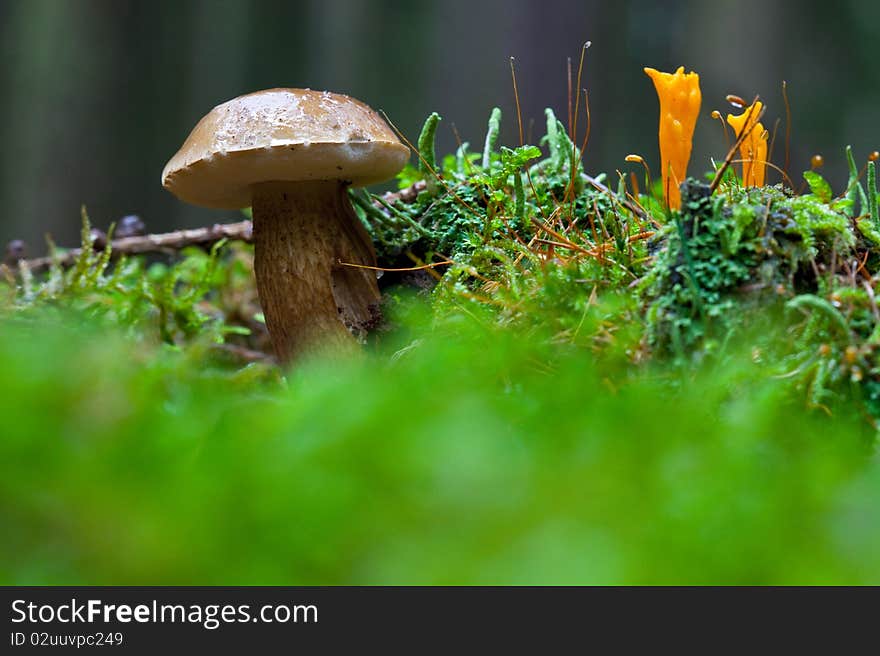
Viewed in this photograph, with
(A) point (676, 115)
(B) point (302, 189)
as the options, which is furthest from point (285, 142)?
(A) point (676, 115)

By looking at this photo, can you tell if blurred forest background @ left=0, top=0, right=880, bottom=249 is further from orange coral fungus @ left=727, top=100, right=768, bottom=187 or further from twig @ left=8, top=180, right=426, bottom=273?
orange coral fungus @ left=727, top=100, right=768, bottom=187

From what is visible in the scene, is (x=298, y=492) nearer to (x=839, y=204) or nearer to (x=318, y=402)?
(x=318, y=402)

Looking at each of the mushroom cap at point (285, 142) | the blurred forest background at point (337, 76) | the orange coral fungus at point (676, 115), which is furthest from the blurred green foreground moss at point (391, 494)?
the blurred forest background at point (337, 76)

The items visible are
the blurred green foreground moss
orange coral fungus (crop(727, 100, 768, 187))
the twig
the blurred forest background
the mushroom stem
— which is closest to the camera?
the blurred green foreground moss

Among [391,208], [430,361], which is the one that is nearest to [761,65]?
[391,208]

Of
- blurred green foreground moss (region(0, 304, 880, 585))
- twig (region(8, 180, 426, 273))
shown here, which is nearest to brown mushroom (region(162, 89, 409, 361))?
twig (region(8, 180, 426, 273))

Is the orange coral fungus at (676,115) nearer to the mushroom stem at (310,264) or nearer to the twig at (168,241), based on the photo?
the mushroom stem at (310,264)

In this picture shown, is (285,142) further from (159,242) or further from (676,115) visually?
(159,242)
